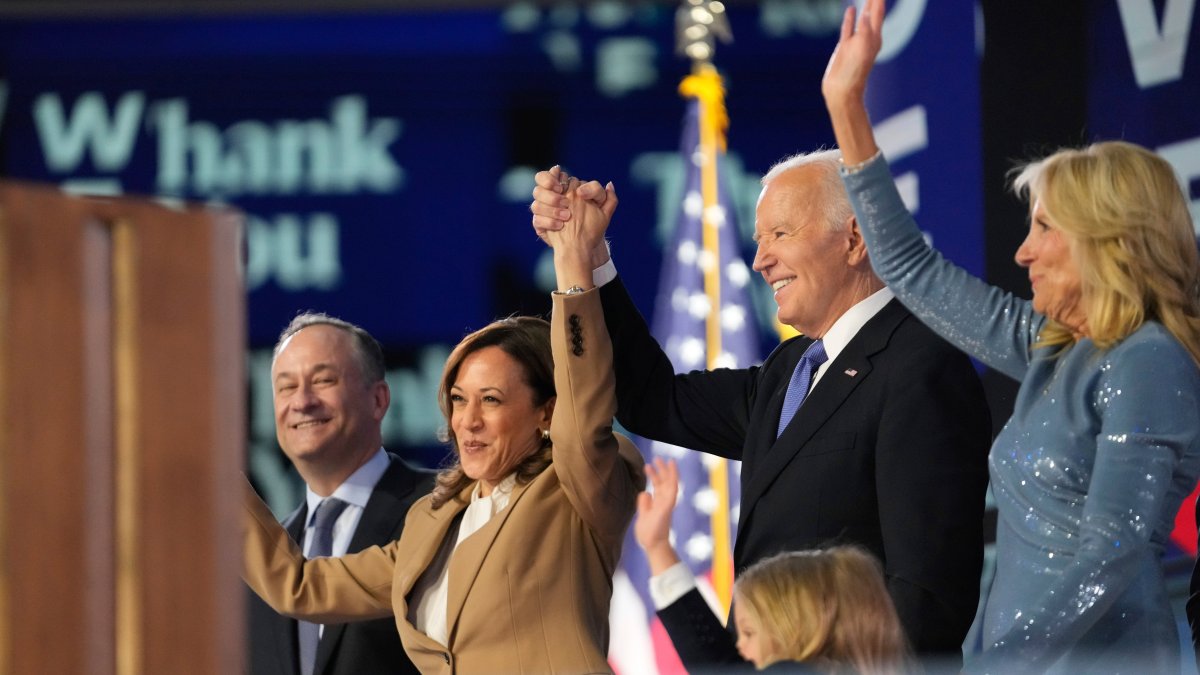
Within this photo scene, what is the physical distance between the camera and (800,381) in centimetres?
251

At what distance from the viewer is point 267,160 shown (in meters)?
6.15

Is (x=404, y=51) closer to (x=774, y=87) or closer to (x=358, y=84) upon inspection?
(x=358, y=84)

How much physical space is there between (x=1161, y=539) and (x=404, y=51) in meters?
4.78

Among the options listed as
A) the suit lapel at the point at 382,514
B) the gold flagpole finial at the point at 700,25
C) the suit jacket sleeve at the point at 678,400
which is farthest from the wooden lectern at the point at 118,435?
the gold flagpole finial at the point at 700,25

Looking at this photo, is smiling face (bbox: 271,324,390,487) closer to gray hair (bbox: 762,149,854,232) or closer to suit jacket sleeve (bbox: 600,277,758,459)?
suit jacket sleeve (bbox: 600,277,758,459)

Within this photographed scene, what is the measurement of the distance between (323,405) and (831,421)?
1.17 m

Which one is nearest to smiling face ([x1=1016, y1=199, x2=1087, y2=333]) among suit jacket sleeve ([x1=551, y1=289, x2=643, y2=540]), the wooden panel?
suit jacket sleeve ([x1=551, y1=289, x2=643, y2=540])

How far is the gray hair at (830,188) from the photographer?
250 centimetres

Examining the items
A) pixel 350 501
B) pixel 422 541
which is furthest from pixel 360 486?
pixel 422 541

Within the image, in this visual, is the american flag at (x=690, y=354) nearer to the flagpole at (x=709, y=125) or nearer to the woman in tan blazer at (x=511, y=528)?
the flagpole at (x=709, y=125)

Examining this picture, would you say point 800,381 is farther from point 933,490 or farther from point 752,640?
point 752,640

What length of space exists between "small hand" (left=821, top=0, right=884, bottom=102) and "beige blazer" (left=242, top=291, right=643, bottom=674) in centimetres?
51

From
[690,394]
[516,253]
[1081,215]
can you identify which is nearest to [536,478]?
[690,394]

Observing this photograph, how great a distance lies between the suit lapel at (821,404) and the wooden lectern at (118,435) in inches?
48.9
